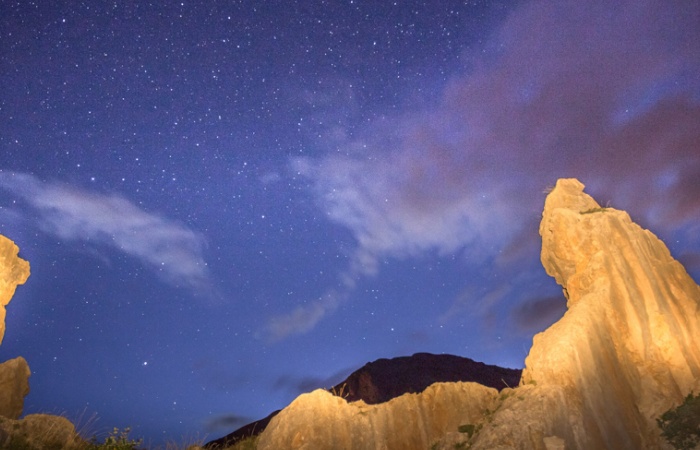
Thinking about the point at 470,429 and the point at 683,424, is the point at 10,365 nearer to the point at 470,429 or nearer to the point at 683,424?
the point at 470,429

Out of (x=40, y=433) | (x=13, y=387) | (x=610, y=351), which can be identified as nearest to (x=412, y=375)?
(x=610, y=351)

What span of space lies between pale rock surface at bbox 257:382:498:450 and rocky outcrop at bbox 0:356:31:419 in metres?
18.5

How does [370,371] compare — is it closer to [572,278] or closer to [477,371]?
[477,371]

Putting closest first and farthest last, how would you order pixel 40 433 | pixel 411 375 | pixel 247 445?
1. pixel 40 433
2. pixel 247 445
3. pixel 411 375

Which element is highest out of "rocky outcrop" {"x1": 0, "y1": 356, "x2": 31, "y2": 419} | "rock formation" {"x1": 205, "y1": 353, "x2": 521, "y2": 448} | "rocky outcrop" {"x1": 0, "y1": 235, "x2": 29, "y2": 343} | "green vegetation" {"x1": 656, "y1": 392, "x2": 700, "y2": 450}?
"rock formation" {"x1": 205, "y1": 353, "x2": 521, "y2": 448}

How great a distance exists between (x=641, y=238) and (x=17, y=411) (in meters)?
48.7

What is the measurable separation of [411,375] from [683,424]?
137597mm

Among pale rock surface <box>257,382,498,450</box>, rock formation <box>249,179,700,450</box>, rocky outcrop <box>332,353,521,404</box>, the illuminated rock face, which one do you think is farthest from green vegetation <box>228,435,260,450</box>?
rocky outcrop <box>332,353,521,404</box>

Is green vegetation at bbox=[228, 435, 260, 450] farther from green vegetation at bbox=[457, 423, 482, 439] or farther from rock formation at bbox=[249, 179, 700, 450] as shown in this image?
green vegetation at bbox=[457, 423, 482, 439]

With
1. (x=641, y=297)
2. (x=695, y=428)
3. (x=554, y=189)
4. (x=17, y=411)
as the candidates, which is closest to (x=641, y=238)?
(x=641, y=297)

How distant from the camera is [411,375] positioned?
15325 cm

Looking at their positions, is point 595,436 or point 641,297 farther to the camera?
point 641,297

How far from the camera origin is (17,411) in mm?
31875

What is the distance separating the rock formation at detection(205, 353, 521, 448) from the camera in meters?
144
